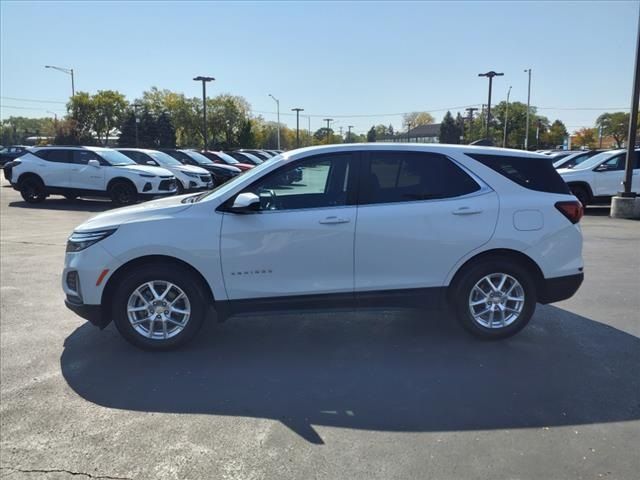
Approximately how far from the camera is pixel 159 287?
453 centimetres

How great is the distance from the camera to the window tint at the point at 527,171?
4.76 metres

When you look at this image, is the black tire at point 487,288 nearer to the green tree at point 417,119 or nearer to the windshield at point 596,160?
the windshield at point 596,160

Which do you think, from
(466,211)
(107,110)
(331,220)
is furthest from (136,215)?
(107,110)

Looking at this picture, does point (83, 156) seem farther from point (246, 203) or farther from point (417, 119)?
point (417, 119)

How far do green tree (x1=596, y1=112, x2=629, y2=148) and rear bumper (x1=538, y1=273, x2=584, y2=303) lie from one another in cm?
10344

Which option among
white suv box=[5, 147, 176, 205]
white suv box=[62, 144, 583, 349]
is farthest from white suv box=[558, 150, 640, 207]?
white suv box=[5, 147, 176, 205]

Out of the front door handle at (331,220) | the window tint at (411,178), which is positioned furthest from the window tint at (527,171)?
the front door handle at (331,220)

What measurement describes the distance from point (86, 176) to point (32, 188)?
7.41 ft

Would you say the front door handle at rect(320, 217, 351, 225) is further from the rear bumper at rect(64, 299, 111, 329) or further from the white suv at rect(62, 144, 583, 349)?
the rear bumper at rect(64, 299, 111, 329)

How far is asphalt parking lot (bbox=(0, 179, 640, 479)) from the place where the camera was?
300 centimetres

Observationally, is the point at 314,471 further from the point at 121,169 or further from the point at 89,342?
the point at 121,169

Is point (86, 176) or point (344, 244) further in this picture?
point (86, 176)

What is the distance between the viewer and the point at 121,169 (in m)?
15.5

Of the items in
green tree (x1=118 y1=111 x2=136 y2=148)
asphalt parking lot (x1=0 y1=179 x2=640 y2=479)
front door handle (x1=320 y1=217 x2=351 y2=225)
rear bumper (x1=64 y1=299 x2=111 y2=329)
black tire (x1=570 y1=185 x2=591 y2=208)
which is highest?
green tree (x1=118 y1=111 x2=136 y2=148)
